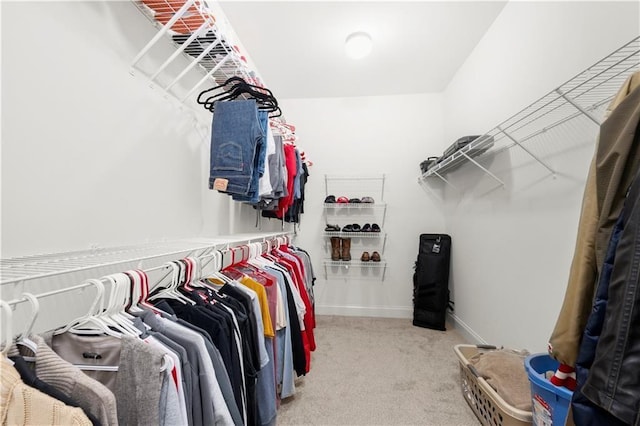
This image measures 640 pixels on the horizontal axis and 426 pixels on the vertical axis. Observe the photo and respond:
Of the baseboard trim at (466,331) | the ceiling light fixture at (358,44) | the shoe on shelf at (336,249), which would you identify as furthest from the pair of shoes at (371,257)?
the ceiling light fixture at (358,44)

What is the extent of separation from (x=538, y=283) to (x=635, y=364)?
4.10 feet

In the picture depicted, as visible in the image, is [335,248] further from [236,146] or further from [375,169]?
[236,146]

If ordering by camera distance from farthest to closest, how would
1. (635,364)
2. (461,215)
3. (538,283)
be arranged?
(461,215)
(538,283)
(635,364)

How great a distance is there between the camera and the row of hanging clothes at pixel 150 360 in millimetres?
500

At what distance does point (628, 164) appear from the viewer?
Result: 72 cm

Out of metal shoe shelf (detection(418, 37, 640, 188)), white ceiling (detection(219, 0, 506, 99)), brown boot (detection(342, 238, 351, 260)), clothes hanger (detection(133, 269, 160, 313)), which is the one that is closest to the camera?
clothes hanger (detection(133, 269, 160, 313))

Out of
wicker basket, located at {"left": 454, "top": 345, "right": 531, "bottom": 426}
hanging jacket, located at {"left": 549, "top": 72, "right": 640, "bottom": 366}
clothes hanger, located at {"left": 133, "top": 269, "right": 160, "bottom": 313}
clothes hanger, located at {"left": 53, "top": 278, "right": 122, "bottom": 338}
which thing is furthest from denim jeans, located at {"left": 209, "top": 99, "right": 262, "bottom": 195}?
wicker basket, located at {"left": 454, "top": 345, "right": 531, "bottom": 426}

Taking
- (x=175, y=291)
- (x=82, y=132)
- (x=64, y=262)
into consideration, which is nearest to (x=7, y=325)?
(x=64, y=262)

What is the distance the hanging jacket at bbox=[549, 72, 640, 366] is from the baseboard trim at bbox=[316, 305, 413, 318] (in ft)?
8.17

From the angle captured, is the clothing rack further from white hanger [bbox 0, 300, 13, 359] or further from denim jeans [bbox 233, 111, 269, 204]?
denim jeans [bbox 233, 111, 269, 204]

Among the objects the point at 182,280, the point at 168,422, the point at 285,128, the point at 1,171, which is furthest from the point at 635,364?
the point at 285,128

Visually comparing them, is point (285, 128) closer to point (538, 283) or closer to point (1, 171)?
point (1, 171)

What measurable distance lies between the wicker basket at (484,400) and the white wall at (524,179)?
425mm

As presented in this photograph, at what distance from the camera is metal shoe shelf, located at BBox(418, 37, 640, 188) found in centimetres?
108
